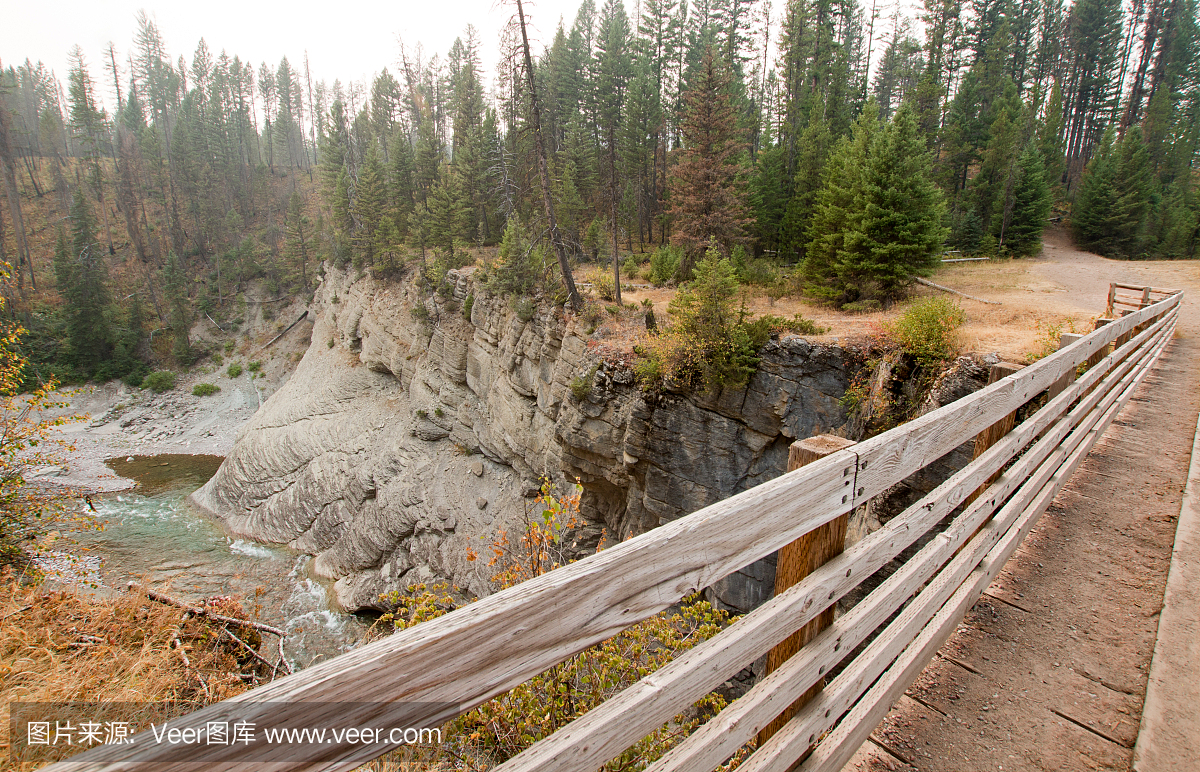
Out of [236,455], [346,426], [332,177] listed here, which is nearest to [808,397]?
[346,426]

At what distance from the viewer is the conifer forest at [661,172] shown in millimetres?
20734

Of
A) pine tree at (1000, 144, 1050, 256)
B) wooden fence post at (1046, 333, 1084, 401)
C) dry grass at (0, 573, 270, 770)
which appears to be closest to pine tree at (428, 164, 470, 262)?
dry grass at (0, 573, 270, 770)

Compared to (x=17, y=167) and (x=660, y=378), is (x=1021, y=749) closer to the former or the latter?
(x=660, y=378)

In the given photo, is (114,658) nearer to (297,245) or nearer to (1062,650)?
(1062,650)

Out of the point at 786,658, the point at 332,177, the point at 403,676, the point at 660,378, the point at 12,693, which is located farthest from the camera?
the point at 332,177

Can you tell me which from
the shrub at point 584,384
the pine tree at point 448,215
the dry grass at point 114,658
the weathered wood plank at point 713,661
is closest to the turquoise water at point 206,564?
the shrub at point 584,384

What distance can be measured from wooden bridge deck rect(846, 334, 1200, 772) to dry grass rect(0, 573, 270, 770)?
4.75 metres

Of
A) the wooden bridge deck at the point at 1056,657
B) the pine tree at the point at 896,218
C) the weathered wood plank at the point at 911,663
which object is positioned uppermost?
the pine tree at the point at 896,218

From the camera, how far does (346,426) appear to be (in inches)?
1079

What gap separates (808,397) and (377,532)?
18.1 m

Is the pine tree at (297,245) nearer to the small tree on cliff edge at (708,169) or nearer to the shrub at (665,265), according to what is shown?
the shrub at (665,265)

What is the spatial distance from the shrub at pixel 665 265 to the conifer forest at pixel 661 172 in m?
0.12

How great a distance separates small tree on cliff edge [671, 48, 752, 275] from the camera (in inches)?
888

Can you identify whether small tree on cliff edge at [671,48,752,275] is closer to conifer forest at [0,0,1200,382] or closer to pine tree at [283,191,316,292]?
conifer forest at [0,0,1200,382]
